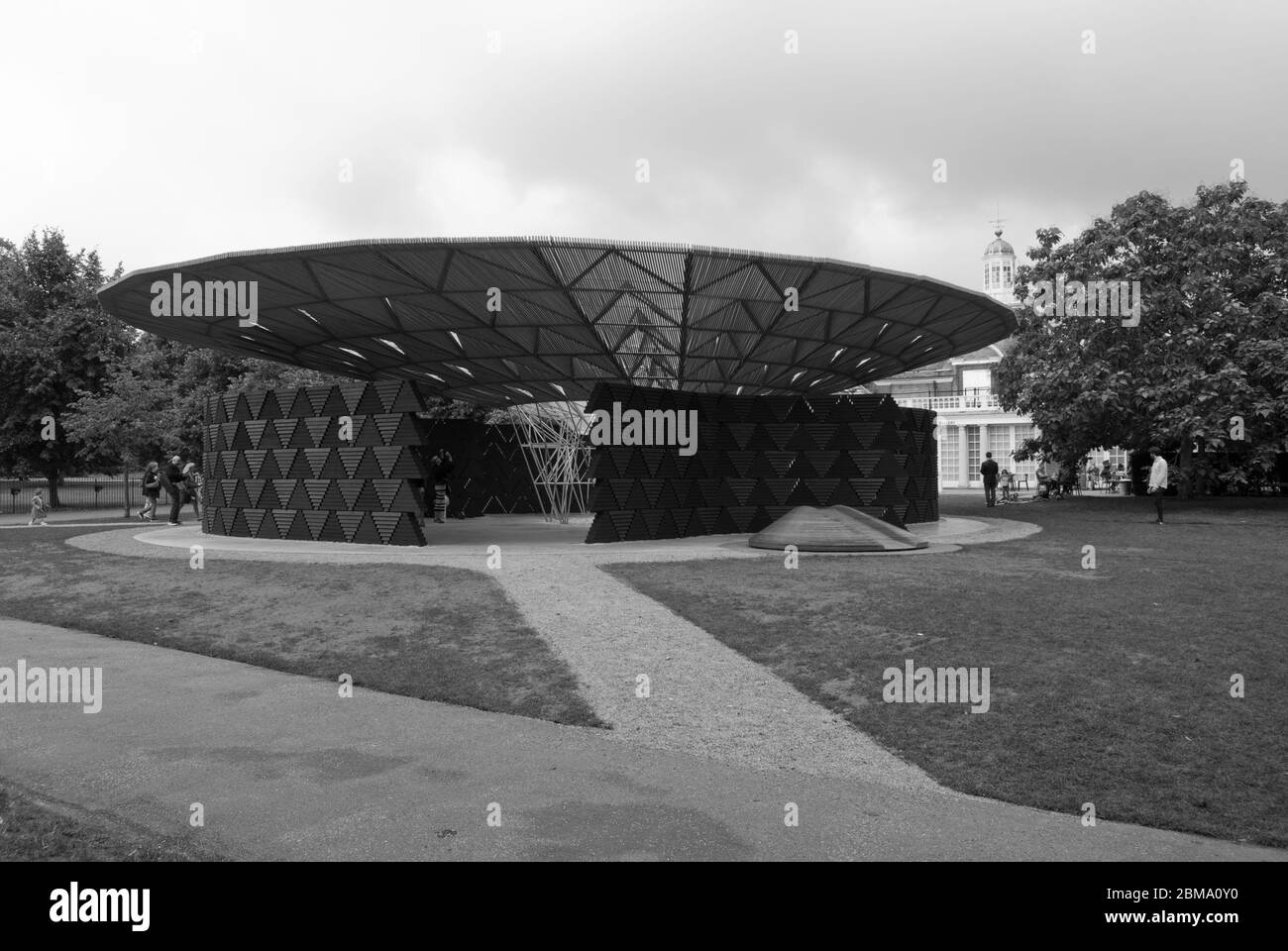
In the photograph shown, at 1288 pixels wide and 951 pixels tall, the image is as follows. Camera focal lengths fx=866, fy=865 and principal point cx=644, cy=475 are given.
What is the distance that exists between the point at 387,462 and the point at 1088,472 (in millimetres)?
55495

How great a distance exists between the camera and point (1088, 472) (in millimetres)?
62531

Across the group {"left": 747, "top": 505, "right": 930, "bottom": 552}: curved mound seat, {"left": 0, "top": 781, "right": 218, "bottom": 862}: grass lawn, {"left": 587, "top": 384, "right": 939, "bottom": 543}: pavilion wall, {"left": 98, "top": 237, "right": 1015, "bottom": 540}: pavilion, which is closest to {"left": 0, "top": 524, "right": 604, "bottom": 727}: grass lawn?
{"left": 0, "top": 781, "right": 218, "bottom": 862}: grass lawn

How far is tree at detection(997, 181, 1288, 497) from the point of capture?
33.7 meters

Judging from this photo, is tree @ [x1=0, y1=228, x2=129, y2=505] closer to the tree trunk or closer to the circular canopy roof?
the tree trunk

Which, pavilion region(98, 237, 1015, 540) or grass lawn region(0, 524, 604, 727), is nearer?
grass lawn region(0, 524, 604, 727)

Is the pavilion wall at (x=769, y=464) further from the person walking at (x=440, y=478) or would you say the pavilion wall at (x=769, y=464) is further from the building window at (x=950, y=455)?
the building window at (x=950, y=455)

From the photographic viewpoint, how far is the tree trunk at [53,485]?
5181cm

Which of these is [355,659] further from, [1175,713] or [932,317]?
[932,317]

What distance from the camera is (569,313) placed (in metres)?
24.6

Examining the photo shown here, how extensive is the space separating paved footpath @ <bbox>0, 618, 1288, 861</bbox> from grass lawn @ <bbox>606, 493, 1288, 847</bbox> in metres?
0.91

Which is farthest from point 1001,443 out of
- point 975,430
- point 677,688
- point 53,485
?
point 677,688

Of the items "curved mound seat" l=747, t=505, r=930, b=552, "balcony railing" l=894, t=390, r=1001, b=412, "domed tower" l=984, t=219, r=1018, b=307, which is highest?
"domed tower" l=984, t=219, r=1018, b=307

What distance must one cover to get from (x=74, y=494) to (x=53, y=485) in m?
10.5

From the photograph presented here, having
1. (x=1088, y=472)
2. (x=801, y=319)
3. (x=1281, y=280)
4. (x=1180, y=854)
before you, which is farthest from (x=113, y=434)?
(x=1088, y=472)
